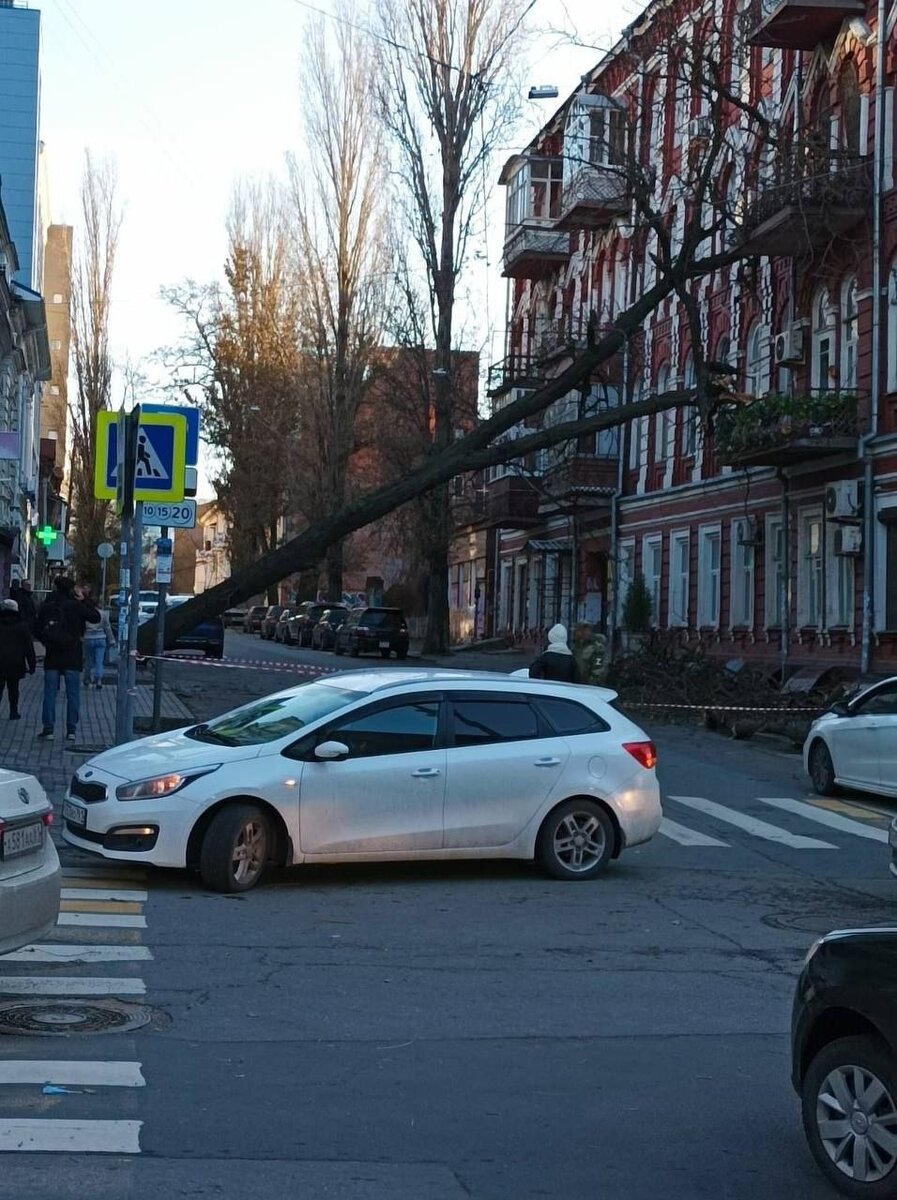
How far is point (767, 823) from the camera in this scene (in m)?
→ 15.9

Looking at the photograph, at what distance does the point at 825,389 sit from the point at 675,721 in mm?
6837

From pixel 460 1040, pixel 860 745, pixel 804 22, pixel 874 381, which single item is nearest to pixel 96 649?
pixel 874 381

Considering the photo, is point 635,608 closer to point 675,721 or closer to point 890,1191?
point 675,721

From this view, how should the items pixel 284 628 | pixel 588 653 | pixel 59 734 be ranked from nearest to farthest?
pixel 59 734 < pixel 588 653 < pixel 284 628

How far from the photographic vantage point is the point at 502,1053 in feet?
23.1

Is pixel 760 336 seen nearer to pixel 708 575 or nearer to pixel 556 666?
pixel 708 575

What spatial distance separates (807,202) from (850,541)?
20.3 ft

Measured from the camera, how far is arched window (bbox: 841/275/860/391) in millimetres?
30219

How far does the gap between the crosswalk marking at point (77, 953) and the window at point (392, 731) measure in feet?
8.49

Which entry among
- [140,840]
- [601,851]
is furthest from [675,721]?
[140,840]

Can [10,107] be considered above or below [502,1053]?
above

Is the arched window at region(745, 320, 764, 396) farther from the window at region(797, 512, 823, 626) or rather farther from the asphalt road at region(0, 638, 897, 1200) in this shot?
the asphalt road at region(0, 638, 897, 1200)

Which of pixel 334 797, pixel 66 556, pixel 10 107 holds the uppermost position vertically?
pixel 10 107

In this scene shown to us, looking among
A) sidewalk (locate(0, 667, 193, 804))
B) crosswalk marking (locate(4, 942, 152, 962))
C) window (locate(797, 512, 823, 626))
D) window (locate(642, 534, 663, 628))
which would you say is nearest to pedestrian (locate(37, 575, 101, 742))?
sidewalk (locate(0, 667, 193, 804))
